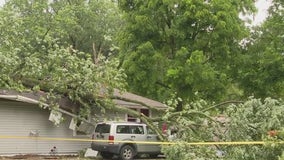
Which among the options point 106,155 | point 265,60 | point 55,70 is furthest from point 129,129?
point 265,60

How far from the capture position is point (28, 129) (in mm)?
20484

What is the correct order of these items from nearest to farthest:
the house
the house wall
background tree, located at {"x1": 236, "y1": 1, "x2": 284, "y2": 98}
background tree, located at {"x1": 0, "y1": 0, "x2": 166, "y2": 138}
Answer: background tree, located at {"x1": 0, "y1": 0, "x2": 166, "y2": 138}, the house, the house wall, background tree, located at {"x1": 236, "y1": 1, "x2": 284, "y2": 98}

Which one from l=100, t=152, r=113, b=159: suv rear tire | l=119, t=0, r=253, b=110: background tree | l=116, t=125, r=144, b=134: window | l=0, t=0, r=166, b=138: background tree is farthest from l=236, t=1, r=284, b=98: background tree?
l=0, t=0, r=166, b=138: background tree

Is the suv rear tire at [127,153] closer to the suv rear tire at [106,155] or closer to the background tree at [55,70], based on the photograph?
the suv rear tire at [106,155]

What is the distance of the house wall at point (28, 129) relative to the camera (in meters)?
19.8

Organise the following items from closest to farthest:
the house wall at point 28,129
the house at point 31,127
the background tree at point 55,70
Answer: the background tree at point 55,70 → the house at point 31,127 → the house wall at point 28,129

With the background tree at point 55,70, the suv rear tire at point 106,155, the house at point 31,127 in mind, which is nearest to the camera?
the background tree at point 55,70

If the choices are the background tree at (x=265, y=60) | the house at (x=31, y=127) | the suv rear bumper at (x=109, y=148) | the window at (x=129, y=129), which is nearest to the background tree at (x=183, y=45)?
the background tree at (x=265, y=60)

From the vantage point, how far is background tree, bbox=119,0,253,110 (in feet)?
74.5

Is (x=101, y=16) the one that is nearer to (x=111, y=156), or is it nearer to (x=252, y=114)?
(x=111, y=156)

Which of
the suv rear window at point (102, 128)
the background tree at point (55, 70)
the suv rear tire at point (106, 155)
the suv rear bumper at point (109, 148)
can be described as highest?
the background tree at point (55, 70)

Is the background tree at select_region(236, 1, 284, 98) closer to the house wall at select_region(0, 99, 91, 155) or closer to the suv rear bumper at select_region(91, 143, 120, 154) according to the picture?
the suv rear bumper at select_region(91, 143, 120, 154)

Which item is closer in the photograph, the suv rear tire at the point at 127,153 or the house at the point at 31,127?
the suv rear tire at the point at 127,153

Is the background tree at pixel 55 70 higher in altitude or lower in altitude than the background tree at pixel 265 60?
lower
